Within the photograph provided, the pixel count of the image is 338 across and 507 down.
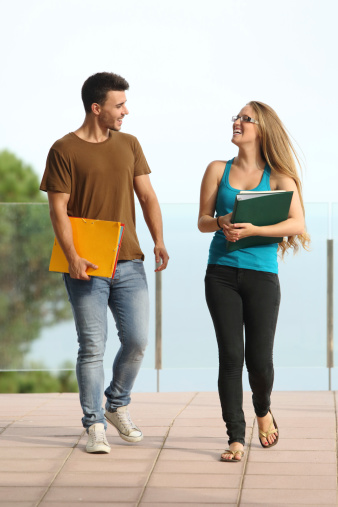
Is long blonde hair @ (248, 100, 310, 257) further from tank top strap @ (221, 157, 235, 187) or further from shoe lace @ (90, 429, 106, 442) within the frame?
shoe lace @ (90, 429, 106, 442)

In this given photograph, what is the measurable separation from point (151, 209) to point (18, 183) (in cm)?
1882

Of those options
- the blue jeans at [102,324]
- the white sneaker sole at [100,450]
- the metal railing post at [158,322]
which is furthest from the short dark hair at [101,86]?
the metal railing post at [158,322]

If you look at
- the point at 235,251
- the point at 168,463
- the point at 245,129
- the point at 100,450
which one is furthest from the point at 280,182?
the point at 100,450

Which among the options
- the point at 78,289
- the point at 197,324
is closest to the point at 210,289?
the point at 78,289

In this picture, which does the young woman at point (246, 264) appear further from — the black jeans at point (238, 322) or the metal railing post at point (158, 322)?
the metal railing post at point (158, 322)

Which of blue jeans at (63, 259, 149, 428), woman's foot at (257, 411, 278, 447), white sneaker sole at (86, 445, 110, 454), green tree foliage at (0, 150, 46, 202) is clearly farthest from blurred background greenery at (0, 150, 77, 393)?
green tree foliage at (0, 150, 46, 202)

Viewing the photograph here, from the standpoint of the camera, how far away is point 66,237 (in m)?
4.38

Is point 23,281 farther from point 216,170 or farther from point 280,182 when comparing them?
point 280,182

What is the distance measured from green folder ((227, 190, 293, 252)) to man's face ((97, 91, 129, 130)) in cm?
78

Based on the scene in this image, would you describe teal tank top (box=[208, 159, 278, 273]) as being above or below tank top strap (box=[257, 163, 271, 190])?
below

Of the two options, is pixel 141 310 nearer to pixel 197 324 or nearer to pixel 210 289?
pixel 210 289

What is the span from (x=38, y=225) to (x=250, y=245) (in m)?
3.21

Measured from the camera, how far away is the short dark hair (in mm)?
4473

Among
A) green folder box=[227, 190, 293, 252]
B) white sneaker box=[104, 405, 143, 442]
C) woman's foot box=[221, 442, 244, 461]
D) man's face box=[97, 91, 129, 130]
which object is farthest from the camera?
white sneaker box=[104, 405, 143, 442]
